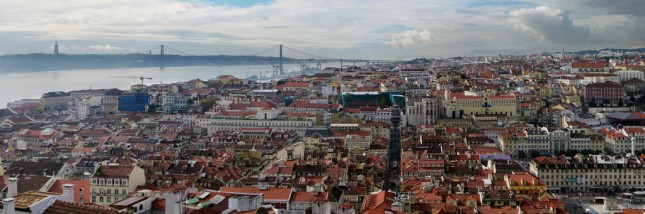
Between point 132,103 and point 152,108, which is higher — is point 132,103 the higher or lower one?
the higher one

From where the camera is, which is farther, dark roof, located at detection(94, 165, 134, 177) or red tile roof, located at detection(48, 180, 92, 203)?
dark roof, located at detection(94, 165, 134, 177)

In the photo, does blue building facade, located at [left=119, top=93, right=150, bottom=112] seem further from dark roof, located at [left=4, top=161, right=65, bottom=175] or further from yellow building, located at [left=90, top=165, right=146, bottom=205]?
yellow building, located at [left=90, top=165, right=146, bottom=205]

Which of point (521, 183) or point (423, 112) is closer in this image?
point (521, 183)

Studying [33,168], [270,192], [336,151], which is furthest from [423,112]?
[270,192]

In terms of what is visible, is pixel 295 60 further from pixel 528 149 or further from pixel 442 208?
pixel 442 208

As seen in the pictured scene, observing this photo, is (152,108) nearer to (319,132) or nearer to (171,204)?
(319,132)

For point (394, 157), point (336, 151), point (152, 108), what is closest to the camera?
point (336, 151)

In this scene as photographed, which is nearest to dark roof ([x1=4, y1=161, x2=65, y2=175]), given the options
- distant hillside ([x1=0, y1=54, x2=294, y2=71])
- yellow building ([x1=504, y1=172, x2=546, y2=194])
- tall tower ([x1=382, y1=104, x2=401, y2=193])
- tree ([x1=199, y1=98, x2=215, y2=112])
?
tall tower ([x1=382, y1=104, x2=401, y2=193])
